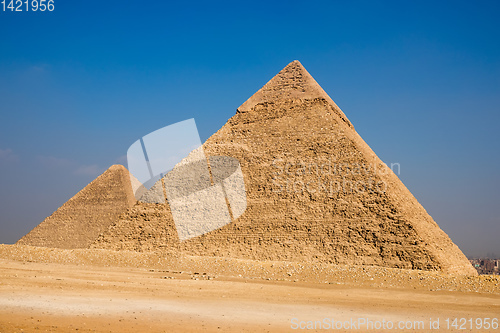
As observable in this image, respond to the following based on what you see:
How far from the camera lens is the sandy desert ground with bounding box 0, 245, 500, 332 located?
936 cm

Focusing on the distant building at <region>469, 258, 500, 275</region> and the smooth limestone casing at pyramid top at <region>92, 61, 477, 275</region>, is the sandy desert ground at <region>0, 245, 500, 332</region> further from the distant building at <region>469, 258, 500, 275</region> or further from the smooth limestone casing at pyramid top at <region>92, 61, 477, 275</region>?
the distant building at <region>469, 258, 500, 275</region>

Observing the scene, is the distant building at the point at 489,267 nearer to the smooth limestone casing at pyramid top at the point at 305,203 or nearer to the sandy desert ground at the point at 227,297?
the smooth limestone casing at pyramid top at the point at 305,203

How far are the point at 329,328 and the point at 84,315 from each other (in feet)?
15.9

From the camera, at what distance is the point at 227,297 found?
13523 millimetres

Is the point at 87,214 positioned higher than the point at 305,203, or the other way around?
the point at 87,214

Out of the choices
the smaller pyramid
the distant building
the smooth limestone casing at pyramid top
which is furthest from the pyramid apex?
the distant building

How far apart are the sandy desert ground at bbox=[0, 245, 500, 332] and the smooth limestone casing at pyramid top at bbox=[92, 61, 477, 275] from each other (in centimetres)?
343

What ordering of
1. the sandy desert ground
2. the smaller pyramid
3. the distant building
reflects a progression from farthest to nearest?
1. the distant building
2. the smaller pyramid
3. the sandy desert ground

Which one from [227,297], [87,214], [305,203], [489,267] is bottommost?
[227,297]

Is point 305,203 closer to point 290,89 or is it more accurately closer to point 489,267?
point 290,89

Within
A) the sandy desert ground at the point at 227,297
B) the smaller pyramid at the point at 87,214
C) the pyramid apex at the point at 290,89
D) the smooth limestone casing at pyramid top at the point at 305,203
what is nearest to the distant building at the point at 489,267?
the pyramid apex at the point at 290,89

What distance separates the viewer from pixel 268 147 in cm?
3112

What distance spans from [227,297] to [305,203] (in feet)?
46.9

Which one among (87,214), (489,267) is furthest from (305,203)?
(489,267)
